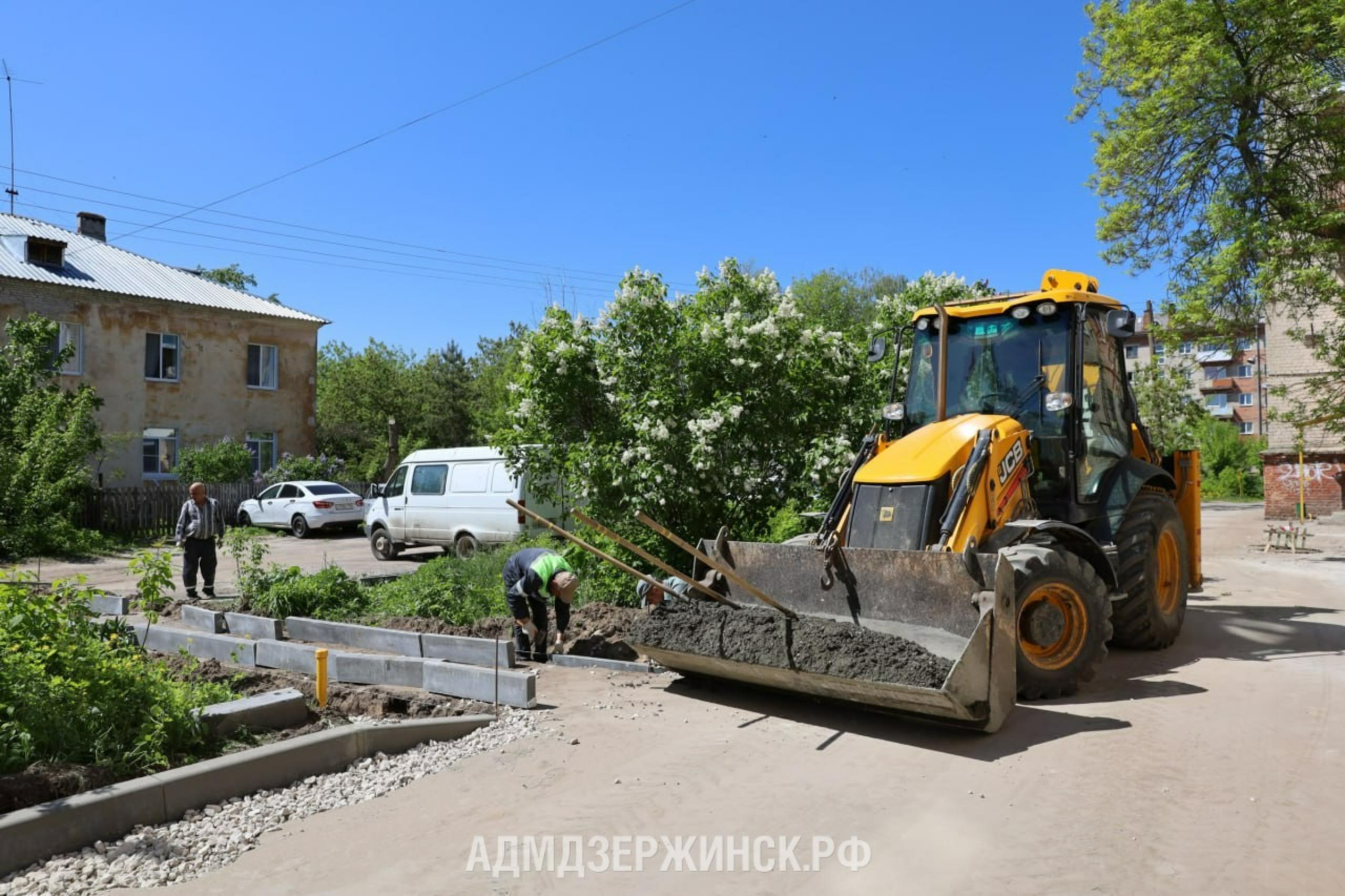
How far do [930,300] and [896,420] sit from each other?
4806 mm

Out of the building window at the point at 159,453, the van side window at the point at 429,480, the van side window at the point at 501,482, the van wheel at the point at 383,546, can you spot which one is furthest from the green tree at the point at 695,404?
the building window at the point at 159,453

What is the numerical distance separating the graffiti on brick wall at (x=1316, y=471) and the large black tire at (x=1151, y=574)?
72.6 ft

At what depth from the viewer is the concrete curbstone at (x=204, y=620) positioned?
1021 cm

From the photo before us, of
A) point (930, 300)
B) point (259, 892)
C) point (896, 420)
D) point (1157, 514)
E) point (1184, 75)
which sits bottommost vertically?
point (259, 892)

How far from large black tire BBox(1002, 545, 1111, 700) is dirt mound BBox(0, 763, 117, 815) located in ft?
18.8

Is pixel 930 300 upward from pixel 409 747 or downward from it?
upward

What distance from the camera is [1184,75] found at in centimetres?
1753

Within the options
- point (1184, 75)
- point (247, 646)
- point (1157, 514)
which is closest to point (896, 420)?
point (1157, 514)

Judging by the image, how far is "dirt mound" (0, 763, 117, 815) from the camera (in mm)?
4680

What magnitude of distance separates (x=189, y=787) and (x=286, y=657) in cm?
332

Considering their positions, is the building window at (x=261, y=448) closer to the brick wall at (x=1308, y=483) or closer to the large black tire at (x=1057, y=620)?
the large black tire at (x=1057, y=620)

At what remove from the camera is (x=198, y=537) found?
13.3 m

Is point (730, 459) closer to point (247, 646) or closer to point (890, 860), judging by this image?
point (247, 646)

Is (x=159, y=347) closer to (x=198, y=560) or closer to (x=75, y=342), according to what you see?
(x=75, y=342)
